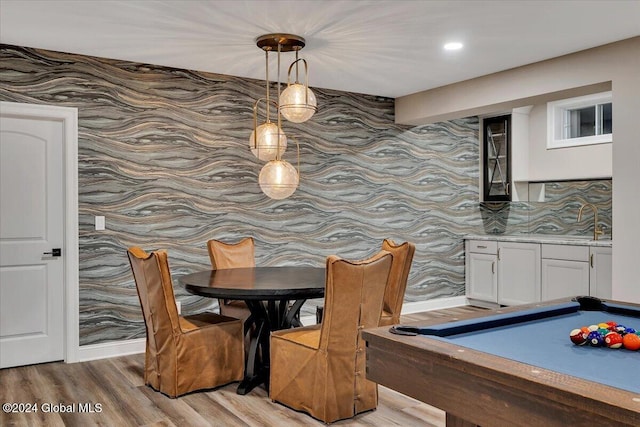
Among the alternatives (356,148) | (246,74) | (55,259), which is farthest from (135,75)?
(356,148)

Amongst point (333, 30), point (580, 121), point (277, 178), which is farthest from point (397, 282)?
point (580, 121)

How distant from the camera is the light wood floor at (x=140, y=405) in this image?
3.11 m

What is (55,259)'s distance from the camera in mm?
4379

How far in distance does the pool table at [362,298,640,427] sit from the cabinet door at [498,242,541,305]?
3.87 meters

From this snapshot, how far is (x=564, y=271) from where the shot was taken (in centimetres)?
568

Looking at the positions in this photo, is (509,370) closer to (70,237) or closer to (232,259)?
(232,259)

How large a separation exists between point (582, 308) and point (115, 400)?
9.06 ft

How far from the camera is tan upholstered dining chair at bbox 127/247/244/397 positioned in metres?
3.47

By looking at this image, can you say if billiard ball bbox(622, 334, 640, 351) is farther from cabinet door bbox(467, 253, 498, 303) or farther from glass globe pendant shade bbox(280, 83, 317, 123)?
cabinet door bbox(467, 253, 498, 303)

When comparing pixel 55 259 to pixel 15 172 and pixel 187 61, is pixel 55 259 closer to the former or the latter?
pixel 15 172

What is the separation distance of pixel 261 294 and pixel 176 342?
0.68 metres

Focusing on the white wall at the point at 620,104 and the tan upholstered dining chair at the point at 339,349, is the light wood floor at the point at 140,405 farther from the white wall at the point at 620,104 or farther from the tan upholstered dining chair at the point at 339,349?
the white wall at the point at 620,104

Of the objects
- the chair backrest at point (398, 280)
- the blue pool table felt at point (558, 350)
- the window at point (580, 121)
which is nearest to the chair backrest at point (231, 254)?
the chair backrest at point (398, 280)

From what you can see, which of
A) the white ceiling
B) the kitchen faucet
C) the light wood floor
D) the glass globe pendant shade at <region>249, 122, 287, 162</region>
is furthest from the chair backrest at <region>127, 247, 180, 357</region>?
the kitchen faucet
